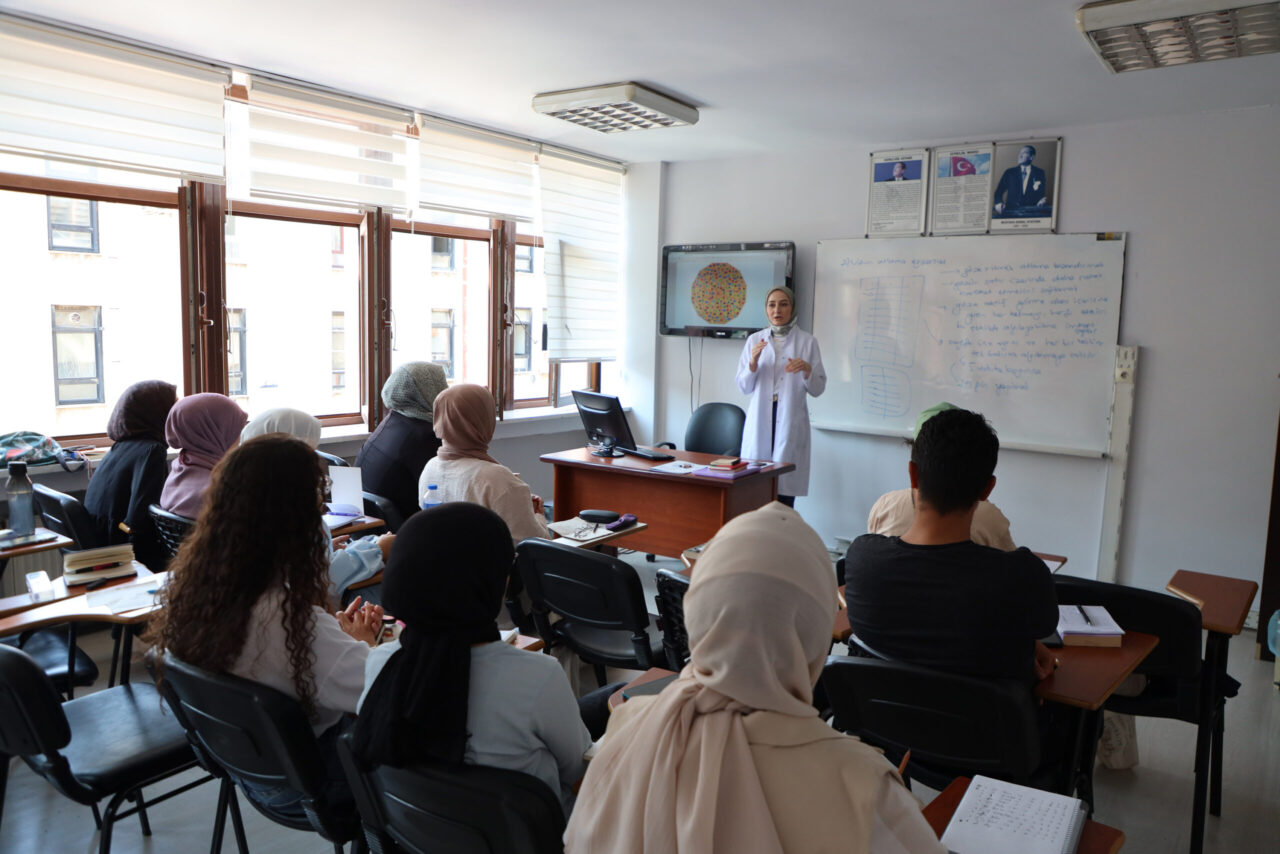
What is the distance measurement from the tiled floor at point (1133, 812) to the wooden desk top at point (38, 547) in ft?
2.18

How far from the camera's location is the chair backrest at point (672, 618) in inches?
90.9

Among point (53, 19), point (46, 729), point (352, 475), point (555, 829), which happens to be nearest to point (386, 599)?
point (555, 829)

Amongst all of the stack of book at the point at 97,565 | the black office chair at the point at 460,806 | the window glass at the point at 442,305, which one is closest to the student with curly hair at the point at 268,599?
the black office chair at the point at 460,806

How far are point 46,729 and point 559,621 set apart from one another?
1454mm

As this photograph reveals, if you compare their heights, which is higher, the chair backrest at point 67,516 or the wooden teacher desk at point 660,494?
the chair backrest at point 67,516

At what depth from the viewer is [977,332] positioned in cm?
501

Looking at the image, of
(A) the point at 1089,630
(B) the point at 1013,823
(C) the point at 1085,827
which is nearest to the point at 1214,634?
(A) the point at 1089,630

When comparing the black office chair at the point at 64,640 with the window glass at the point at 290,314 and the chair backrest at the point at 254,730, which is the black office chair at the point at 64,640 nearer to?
the chair backrest at the point at 254,730

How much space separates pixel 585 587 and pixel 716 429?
9.92 ft

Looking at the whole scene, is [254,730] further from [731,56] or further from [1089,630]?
[731,56]

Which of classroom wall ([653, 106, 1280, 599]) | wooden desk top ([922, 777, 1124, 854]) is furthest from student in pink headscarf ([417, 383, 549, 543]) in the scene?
classroom wall ([653, 106, 1280, 599])

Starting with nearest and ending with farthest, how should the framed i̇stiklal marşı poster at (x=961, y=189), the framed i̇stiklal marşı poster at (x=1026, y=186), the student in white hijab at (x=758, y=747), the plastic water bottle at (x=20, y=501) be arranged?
1. the student in white hijab at (x=758, y=747)
2. the plastic water bottle at (x=20, y=501)
3. the framed i̇stiklal marşı poster at (x=1026, y=186)
4. the framed i̇stiklal marşı poster at (x=961, y=189)

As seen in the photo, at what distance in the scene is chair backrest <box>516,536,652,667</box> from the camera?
242 cm

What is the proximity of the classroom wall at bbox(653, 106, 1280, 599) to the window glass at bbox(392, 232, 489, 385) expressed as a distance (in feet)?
9.48
